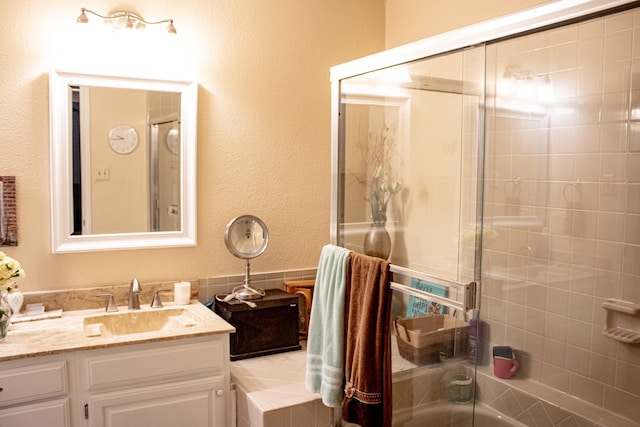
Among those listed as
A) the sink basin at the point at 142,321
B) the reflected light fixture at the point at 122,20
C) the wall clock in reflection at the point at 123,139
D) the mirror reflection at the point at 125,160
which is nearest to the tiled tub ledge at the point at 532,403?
the sink basin at the point at 142,321

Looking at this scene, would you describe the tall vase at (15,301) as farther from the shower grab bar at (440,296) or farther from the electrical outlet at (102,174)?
the shower grab bar at (440,296)

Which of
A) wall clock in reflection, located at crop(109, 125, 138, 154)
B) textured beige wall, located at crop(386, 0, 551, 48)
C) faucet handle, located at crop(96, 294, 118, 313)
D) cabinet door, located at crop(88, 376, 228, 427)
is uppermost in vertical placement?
textured beige wall, located at crop(386, 0, 551, 48)

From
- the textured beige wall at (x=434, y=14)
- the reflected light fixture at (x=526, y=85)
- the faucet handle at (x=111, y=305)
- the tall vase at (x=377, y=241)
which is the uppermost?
the textured beige wall at (x=434, y=14)

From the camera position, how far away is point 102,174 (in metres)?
2.59

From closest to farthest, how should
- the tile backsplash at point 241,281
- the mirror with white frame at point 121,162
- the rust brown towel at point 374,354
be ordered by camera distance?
1. the rust brown towel at point 374,354
2. the mirror with white frame at point 121,162
3. the tile backsplash at point 241,281

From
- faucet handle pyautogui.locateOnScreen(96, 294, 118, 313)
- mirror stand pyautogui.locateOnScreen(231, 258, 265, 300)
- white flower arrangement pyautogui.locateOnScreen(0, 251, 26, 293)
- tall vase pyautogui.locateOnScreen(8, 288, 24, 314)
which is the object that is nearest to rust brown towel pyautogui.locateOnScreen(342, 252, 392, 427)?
mirror stand pyautogui.locateOnScreen(231, 258, 265, 300)

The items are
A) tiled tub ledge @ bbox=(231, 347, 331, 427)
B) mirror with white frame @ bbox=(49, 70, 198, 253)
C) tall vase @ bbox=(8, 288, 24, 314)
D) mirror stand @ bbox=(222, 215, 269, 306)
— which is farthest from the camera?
mirror stand @ bbox=(222, 215, 269, 306)

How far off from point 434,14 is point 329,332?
168 centimetres

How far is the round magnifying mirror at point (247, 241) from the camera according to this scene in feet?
9.01

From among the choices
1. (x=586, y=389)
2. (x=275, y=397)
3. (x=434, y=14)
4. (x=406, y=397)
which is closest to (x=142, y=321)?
(x=275, y=397)

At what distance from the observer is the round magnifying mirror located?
275 centimetres

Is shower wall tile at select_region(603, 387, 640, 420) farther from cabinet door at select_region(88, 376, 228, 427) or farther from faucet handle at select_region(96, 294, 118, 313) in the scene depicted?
faucet handle at select_region(96, 294, 118, 313)

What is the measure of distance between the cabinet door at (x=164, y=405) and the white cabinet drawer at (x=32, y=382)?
0.44 feet

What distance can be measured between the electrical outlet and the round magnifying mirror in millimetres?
576
